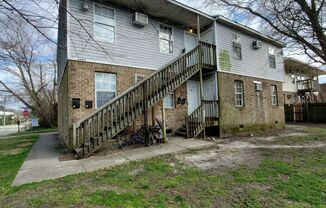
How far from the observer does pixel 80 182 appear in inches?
170

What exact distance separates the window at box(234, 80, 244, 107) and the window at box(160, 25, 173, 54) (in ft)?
15.4

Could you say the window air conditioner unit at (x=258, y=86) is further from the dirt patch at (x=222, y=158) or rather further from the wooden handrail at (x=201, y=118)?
the dirt patch at (x=222, y=158)

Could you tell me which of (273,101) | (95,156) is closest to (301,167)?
(95,156)

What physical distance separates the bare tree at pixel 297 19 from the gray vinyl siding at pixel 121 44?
4014 millimetres

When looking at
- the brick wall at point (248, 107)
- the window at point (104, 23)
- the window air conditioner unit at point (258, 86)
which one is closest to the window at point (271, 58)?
the brick wall at point (248, 107)

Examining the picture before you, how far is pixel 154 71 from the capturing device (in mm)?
9570

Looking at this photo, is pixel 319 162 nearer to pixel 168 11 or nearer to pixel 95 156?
pixel 95 156

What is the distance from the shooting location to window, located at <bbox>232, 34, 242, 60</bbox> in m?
11.9

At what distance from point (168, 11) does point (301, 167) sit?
334 inches

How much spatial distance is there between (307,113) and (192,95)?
609 inches

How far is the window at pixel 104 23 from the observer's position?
27.1 ft

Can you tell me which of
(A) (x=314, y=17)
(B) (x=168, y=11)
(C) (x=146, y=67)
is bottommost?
(C) (x=146, y=67)

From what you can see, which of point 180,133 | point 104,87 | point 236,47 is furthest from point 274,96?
point 104,87

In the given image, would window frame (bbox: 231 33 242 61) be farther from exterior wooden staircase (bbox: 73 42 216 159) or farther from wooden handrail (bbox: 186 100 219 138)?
A: wooden handrail (bbox: 186 100 219 138)
